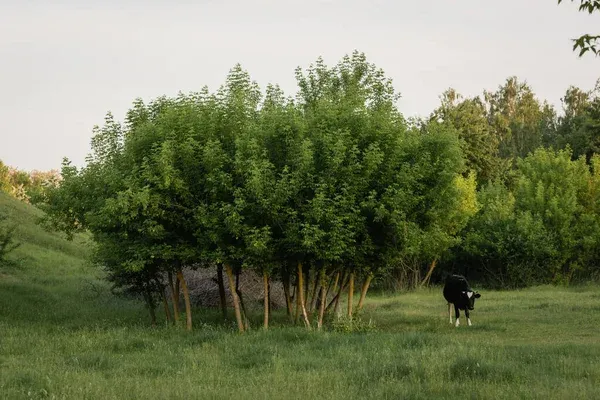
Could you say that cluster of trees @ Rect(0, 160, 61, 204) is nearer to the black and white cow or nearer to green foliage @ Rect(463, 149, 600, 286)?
green foliage @ Rect(463, 149, 600, 286)

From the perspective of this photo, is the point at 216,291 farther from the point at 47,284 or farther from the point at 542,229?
the point at 542,229

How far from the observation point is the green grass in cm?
1194

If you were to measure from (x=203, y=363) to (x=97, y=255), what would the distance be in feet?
34.8

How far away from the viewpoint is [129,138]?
76.8 ft

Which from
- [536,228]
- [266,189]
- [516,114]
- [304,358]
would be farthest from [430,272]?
[516,114]

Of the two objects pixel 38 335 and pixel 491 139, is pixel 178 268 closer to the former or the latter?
pixel 38 335

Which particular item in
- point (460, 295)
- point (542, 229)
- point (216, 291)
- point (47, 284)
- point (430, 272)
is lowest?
point (460, 295)

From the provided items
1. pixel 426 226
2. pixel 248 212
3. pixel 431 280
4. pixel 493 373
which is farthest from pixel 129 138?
pixel 431 280

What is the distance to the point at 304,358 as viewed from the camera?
15453mm

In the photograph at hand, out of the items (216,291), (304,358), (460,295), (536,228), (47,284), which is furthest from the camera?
(536,228)

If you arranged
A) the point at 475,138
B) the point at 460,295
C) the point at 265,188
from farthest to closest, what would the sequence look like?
1. the point at 475,138
2. the point at 460,295
3. the point at 265,188

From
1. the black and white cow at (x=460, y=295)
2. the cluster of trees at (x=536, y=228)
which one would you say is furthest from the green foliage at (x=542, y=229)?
the black and white cow at (x=460, y=295)

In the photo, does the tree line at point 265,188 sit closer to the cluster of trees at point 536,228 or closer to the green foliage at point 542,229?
the cluster of trees at point 536,228

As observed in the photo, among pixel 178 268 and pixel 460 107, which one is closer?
pixel 178 268
